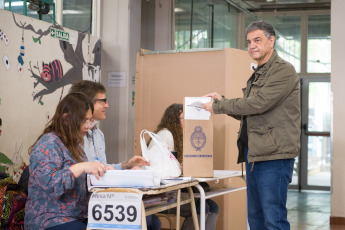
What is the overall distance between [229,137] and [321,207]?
3730mm

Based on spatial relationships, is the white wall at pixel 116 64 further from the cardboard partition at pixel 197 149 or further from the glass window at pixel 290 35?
the glass window at pixel 290 35

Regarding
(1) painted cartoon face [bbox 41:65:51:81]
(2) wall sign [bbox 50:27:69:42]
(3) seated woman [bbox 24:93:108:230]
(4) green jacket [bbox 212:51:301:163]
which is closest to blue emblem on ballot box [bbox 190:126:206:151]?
(4) green jacket [bbox 212:51:301:163]

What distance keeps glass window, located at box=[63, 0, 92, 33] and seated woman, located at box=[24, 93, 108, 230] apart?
2511mm

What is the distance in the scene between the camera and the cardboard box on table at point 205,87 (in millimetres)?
4352

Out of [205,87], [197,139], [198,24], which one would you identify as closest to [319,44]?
[198,24]

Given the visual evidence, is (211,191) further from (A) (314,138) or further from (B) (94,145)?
(A) (314,138)

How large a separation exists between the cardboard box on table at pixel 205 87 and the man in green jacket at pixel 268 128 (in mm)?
1355

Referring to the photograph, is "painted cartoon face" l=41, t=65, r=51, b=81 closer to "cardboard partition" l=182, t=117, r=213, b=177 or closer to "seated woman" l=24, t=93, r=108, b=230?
"cardboard partition" l=182, t=117, r=213, b=177

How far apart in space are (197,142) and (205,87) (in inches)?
45.1

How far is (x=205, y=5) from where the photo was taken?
699cm

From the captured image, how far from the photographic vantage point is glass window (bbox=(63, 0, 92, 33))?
502 cm

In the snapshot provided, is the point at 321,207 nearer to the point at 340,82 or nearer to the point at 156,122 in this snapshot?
the point at 340,82

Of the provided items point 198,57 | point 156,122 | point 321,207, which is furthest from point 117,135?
point 321,207

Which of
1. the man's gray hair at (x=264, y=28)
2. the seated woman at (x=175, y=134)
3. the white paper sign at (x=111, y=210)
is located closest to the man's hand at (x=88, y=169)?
the white paper sign at (x=111, y=210)
